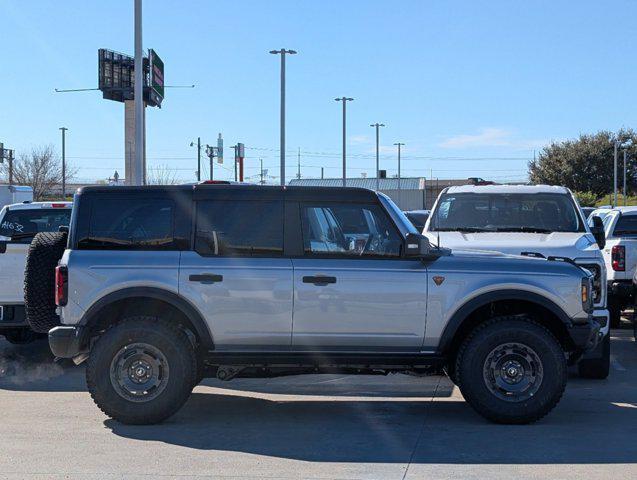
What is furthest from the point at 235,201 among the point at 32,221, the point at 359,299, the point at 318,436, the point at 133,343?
the point at 32,221

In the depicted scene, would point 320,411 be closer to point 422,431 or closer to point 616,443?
point 422,431

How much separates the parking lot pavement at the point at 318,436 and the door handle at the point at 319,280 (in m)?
1.22

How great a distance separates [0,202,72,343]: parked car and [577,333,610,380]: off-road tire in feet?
20.5

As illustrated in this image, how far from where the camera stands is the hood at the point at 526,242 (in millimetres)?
9336

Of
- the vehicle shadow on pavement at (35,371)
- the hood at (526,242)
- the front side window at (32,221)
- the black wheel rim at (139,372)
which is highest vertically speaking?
the front side window at (32,221)

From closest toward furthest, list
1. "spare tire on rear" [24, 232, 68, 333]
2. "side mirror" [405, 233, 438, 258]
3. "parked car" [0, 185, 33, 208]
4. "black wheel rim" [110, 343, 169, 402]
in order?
"side mirror" [405, 233, 438, 258]
"black wheel rim" [110, 343, 169, 402]
"spare tire on rear" [24, 232, 68, 333]
"parked car" [0, 185, 33, 208]

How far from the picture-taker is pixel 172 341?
7328mm

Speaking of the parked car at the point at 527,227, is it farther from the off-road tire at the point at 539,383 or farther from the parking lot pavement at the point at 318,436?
Answer: the off-road tire at the point at 539,383

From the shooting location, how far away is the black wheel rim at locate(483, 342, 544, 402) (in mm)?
7355

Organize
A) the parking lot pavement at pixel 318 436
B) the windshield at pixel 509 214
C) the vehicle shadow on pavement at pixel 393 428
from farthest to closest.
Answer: the windshield at pixel 509 214 → the vehicle shadow on pavement at pixel 393 428 → the parking lot pavement at pixel 318 436

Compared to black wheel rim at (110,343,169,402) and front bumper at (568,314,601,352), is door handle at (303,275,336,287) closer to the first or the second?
black wheel rim at (110,343,169,402)

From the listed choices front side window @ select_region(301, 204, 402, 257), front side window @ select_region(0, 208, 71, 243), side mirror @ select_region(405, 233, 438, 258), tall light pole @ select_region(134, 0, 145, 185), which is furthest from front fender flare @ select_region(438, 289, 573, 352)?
tall light pole @ select_region(134, 0, 145, 185)

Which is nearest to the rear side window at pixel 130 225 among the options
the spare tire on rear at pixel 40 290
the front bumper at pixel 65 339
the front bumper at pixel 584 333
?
the spare tire on rear at pixel 40 290

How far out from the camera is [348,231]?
7.53 metres
